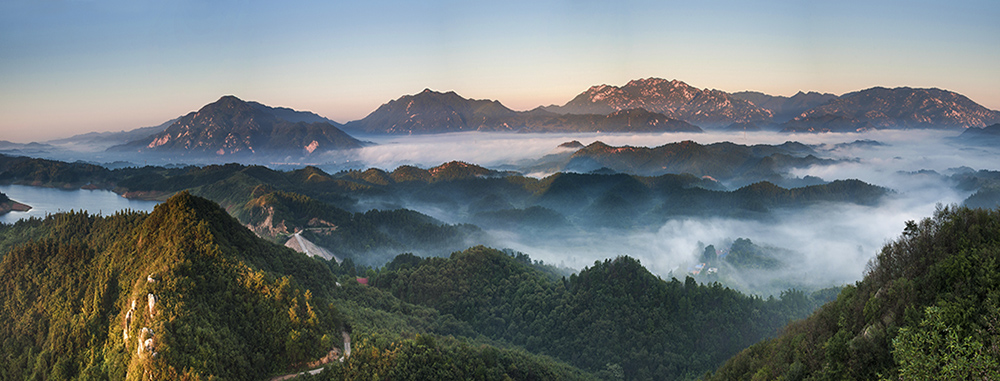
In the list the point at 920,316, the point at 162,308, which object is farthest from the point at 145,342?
the point at 920,316

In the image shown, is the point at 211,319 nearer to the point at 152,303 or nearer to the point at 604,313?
the point at 152,303

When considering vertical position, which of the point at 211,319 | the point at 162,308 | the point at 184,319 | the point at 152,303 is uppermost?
the point at 152,303

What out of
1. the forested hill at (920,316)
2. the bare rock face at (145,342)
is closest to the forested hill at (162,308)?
the bare rock face at (145,342)

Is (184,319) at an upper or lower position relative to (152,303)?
lower

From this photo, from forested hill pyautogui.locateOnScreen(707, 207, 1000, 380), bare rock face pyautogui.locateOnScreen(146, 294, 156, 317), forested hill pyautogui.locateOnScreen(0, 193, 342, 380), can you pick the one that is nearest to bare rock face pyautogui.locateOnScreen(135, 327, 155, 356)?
forested hill pyautogui.locateOnScreen(0, 193, 342, 380)

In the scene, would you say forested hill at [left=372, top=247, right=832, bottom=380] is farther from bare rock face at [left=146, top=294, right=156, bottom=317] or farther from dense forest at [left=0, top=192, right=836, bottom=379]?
bare rock face at [left=146, top=294, right=156, bottom=317]

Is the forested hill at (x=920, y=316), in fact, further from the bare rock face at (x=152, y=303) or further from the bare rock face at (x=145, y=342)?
the bare rock face at (x=152, y=303)
